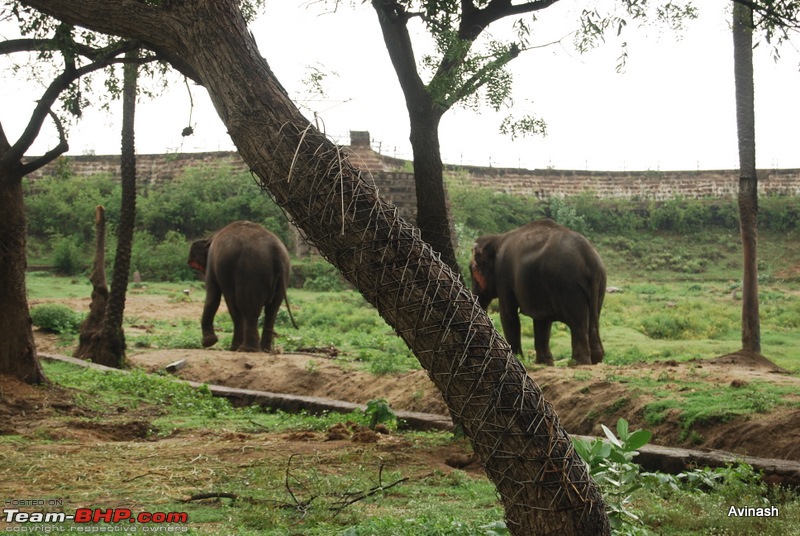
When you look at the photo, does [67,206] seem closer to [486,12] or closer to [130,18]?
[486,12]

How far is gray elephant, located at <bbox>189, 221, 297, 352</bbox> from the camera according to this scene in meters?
17.5

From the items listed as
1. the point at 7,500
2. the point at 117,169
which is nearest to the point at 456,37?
the point at 7,500

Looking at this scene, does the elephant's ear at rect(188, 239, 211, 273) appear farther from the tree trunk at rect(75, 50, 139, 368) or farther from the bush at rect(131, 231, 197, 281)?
the bush at rect(131, 231, 197, 281)

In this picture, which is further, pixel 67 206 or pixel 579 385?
pixel 67 206

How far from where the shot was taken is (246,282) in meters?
17.7

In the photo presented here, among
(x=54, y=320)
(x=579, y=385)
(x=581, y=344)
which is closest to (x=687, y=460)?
(x=579, y=385)

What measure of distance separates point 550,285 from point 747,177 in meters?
3.49

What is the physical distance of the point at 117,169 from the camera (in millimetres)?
38875

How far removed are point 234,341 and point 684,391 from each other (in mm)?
10103

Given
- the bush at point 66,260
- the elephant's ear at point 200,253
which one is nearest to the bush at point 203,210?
the bush at point 66,260

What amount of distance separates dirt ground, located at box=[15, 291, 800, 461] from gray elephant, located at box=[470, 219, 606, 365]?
189cm

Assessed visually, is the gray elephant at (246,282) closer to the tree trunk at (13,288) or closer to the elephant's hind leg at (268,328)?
the elephant's hind leg at (268,328)

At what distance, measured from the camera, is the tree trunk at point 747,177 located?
45.1 feet

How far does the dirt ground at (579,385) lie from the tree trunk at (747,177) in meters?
0.98
